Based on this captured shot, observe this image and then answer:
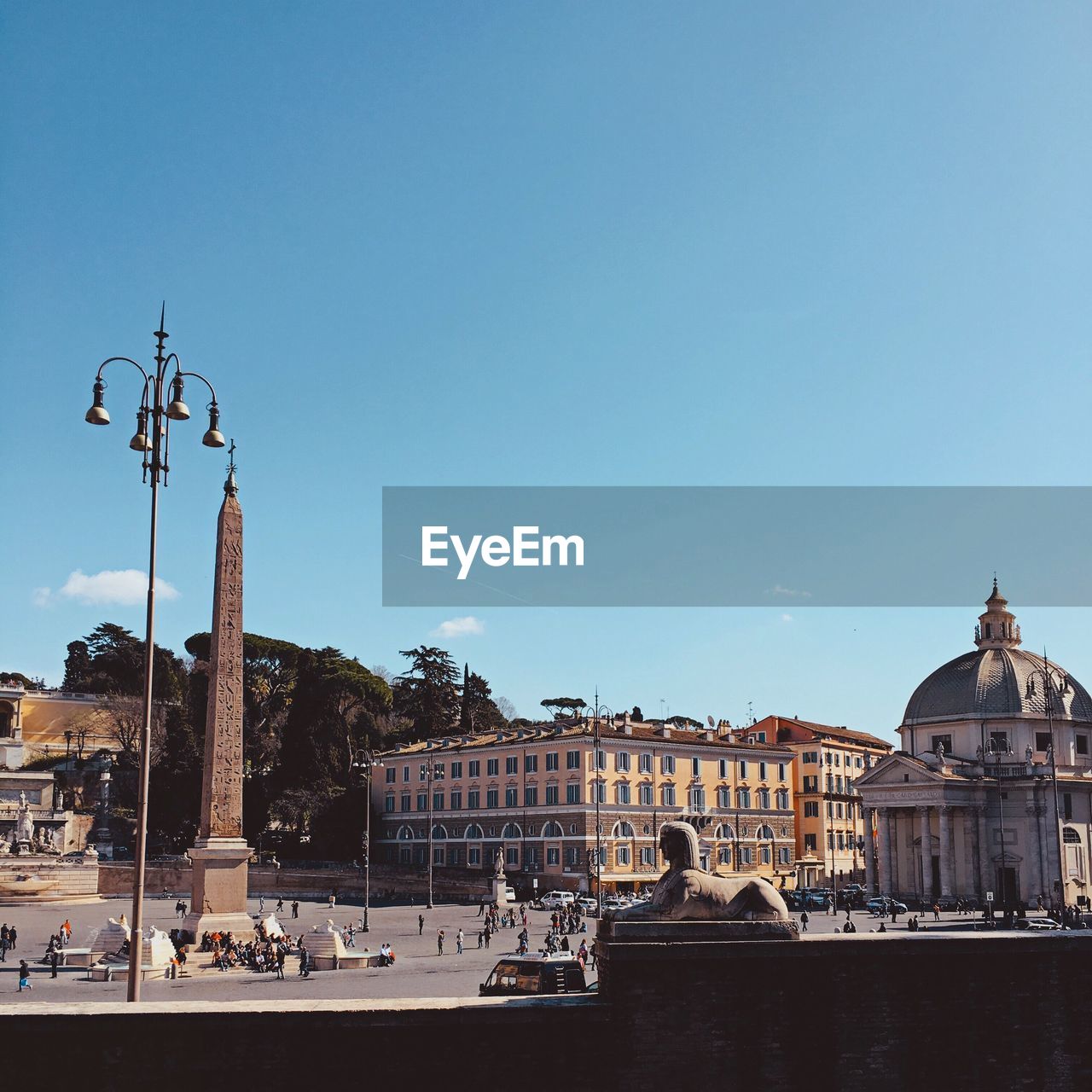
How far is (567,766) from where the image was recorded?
206 feet

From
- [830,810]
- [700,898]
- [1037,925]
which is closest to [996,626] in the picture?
[830,810]

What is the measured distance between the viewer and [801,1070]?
8.80 meters

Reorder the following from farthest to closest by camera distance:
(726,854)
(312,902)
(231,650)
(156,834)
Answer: (156,834), (726,854), (312,902), (231,650)

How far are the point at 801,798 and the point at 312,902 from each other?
105ft

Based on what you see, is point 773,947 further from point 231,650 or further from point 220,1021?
point 231,650

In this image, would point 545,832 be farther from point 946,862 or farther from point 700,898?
point 700,898

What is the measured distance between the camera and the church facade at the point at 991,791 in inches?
2499

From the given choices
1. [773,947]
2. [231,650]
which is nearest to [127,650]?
[231,650]

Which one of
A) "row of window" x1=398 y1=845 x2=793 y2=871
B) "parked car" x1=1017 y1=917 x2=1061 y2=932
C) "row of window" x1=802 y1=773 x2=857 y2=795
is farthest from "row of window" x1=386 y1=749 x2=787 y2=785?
"parked car" x1=1017 y1=917 x2=1061 y2=932

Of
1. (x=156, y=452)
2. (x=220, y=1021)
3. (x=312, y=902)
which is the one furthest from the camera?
(x=312, y=902)

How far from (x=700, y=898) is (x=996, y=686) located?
62.9m

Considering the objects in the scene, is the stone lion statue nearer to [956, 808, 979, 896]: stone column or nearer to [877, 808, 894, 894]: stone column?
[956, 808, 979, 896]: stone column

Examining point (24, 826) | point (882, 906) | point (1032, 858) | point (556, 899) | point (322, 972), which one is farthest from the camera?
point (24, 826)

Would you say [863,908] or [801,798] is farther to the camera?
[801,798]
